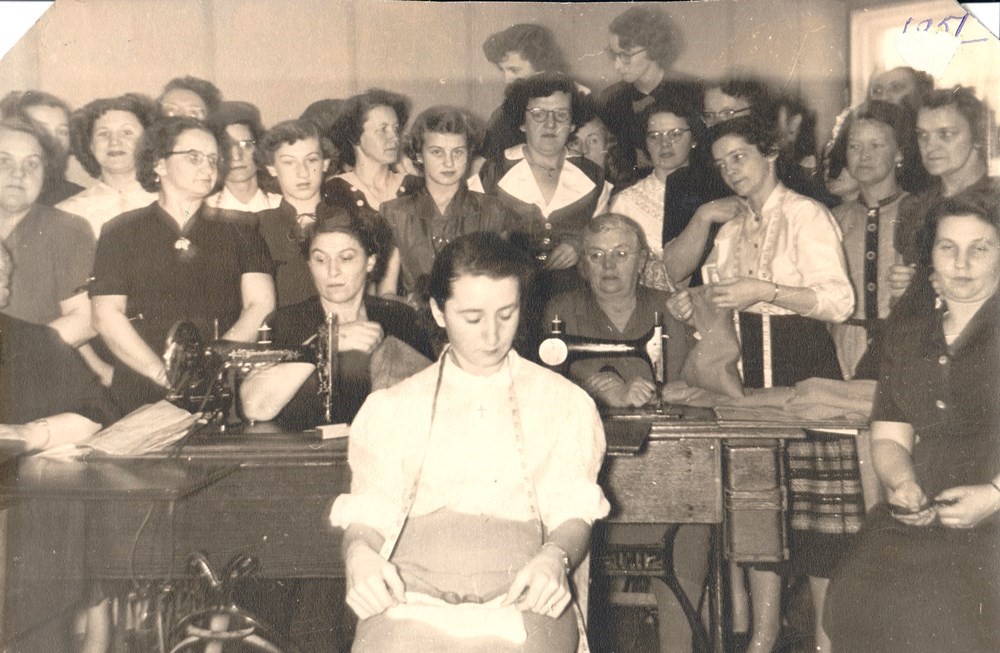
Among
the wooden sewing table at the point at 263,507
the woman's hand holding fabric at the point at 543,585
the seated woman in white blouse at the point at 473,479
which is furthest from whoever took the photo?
the wooden sewing table at the point at 263,507

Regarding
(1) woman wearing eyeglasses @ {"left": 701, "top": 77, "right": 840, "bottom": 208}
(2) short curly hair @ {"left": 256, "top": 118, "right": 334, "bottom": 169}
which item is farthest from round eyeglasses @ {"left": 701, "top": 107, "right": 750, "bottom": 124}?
(2) short curly hair @ {"left": 256, "top": 118, "right": 334, "bottom": 169}

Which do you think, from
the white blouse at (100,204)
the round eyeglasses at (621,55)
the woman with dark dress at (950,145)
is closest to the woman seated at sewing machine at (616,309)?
the round eyeglasses at (621,55)

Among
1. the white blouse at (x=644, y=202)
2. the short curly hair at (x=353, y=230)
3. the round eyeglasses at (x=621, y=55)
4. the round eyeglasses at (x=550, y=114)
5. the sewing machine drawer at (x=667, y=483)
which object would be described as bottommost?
the sewing machine drawer at (x=667, y=483)

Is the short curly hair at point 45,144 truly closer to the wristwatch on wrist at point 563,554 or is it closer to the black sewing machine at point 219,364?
the black sewing machine at point 219,364

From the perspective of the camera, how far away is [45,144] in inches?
90.1

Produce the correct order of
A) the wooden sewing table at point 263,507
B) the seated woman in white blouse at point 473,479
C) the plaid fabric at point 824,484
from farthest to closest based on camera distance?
the plaid fabric at point 824,484 < the wooden sewing table at point 263,507 < the seated woman in white blouse at point 473,479

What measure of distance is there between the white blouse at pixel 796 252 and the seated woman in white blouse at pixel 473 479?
0.56 meters

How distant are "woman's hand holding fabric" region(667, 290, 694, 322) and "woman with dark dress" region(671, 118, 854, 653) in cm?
9

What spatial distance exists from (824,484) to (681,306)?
500 mm

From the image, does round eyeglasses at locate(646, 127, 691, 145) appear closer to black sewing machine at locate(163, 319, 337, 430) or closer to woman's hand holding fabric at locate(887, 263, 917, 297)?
woman's hand holding fabric at locate(887, 263, 917, 297)

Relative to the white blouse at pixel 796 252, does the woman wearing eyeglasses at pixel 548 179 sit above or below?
above

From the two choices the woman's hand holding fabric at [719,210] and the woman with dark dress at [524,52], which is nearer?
the woman with dark dress at [524,52]

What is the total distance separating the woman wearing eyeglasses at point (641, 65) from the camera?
2.31 meters

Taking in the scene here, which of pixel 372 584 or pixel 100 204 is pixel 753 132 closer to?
pixel 372 584
